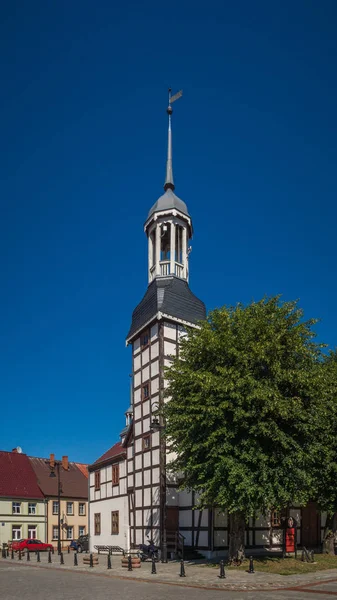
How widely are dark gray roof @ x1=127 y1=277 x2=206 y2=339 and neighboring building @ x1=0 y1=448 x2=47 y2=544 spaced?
2736cm

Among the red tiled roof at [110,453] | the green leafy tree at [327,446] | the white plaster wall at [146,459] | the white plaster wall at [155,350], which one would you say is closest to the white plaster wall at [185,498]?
the white plaster wall at [146,459]

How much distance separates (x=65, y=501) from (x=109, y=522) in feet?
71.8

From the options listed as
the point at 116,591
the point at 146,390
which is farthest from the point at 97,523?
the point at 116,591

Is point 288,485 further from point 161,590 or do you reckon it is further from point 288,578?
point 161,590

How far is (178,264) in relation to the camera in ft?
127

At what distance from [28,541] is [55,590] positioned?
99.8ft

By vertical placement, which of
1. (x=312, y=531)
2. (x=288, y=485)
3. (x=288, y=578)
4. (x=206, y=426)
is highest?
(x=206, y=426)

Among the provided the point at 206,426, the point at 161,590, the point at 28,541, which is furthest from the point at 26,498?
the point at 161,590

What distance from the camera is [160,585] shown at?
66.4ft

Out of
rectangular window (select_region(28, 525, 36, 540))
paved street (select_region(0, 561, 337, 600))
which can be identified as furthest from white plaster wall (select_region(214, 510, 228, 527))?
rectangular window (select_region(28, 525, 36, 540))

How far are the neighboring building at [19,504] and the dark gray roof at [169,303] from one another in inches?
1077

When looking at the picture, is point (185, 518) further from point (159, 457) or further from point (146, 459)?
point (146, 459)

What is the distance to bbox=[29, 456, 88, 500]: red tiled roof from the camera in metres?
61.2

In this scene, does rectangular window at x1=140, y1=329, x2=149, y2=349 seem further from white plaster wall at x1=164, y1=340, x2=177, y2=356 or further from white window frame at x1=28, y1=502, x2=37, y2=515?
white window frame at x1=28, y1=502, x2=37, y2=515
